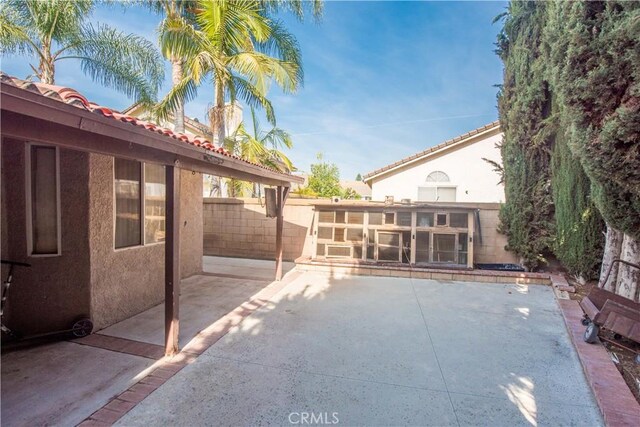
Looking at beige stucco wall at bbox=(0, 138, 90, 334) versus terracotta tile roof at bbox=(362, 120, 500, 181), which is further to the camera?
terracotta tile roof at bbox=(362, 120, 500, 181)

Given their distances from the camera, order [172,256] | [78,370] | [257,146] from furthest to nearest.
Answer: [257,146]
[172,256]
[78,370]

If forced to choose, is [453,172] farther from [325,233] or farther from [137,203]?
[137,203]

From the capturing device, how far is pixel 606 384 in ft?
10.2

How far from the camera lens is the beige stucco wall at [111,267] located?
4328 mm

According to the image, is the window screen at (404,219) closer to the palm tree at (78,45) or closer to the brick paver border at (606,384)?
the brick paver border at (606,384)

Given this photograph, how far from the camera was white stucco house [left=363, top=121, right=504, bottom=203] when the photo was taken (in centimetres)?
1146

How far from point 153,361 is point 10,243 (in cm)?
259

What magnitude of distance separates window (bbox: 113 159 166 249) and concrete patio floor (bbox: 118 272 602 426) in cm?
253

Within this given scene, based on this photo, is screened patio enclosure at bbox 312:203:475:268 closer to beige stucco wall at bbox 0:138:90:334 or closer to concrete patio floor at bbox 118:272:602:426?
concrete patio floor at bbox 118:272:602:426

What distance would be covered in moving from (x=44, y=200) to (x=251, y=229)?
6694 mm

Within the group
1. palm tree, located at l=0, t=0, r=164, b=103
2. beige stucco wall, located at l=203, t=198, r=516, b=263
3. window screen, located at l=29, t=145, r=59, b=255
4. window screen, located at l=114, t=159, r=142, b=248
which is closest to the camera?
window screen, located at l=29, t=145, r=59, b=255

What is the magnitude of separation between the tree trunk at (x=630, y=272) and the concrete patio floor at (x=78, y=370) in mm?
7115
